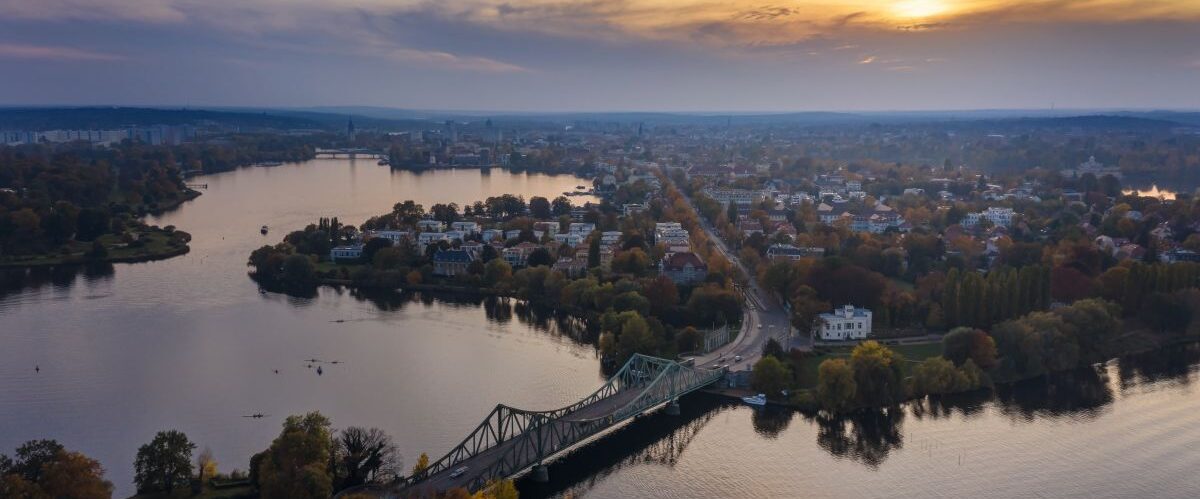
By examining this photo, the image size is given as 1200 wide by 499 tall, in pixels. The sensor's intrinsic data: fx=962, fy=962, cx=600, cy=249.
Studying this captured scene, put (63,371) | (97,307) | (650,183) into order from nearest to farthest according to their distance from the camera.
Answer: (63,371), (97,307), (650,183)

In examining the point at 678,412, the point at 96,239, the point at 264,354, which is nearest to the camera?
the point at 678,412

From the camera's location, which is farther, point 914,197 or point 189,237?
point 914,197

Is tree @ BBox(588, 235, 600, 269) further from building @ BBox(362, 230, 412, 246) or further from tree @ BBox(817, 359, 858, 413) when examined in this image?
tree @ BBox(817, 359, 858, 413)

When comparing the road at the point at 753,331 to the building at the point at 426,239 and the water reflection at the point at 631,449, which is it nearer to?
the water reflection at the point at 631,449

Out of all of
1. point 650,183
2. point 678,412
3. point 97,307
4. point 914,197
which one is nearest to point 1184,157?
point 914,197

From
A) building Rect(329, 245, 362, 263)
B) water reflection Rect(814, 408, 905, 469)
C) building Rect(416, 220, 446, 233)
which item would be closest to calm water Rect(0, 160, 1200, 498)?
water reflection Rect(814, 408, 905, 469)

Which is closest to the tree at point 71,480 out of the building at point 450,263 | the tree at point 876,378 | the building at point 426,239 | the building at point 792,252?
the tree at point 876,378

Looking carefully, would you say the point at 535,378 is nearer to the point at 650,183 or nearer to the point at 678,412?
the point at 678,412
